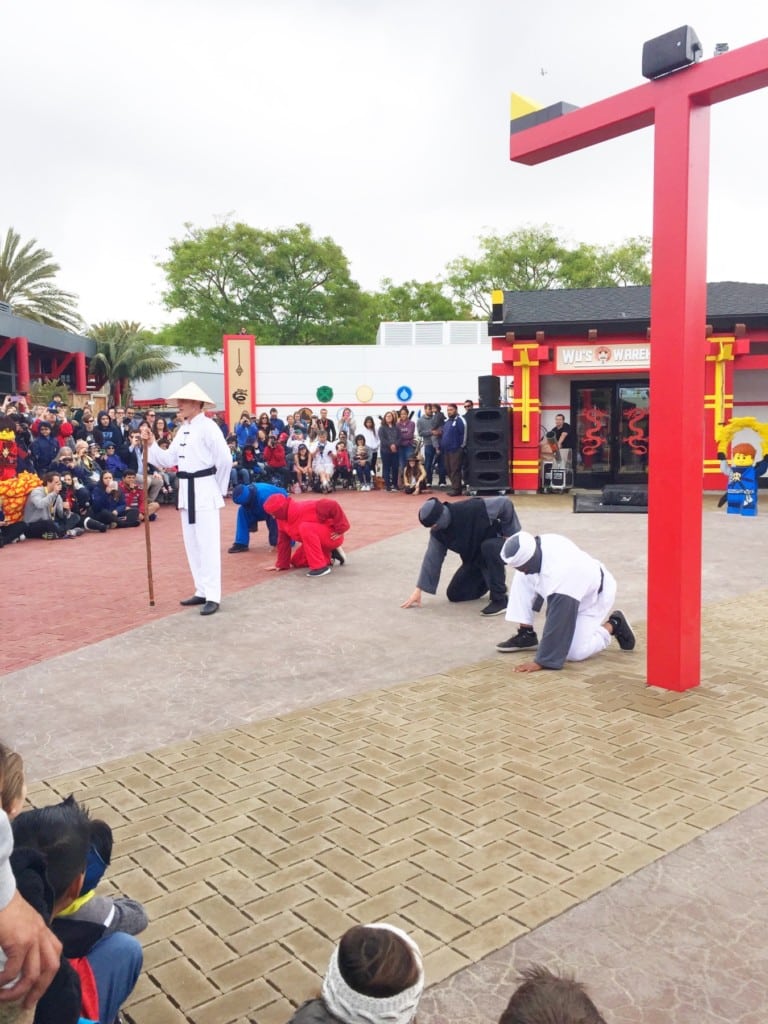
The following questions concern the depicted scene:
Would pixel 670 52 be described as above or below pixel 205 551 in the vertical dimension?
above

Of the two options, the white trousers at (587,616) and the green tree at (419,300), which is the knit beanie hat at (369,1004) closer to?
the white trousers at (587,616)

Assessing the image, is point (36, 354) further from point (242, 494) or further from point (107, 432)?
point (242, 494)

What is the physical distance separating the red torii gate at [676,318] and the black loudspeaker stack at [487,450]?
11252mm

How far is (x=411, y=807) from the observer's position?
12.7ft

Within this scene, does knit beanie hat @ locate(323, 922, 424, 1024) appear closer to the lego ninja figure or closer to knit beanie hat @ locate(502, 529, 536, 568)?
knit beanie hat @ locate(502, 529, 536, 568)

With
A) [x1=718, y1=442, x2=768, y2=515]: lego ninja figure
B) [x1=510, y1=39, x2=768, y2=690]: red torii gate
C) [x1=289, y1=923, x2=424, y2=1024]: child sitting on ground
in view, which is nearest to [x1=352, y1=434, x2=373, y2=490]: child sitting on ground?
[x1=718, y1=442, x2=768, y2=515]: lego ninja figure

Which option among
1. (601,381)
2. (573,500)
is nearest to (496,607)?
(573,500)

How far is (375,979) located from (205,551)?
6050 millimetres

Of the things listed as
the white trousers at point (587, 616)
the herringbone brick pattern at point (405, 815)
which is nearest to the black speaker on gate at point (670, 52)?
the white trousers at point (587, 616)

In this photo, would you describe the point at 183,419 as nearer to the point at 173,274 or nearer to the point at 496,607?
the point at 496,607

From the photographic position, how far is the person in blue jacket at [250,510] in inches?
411

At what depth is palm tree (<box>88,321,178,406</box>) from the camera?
35.1 meters

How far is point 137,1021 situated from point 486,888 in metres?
1.26

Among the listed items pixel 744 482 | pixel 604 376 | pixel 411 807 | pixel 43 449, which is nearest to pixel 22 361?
pixel 43 449
